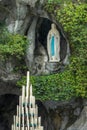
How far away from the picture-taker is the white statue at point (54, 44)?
43.0 ft

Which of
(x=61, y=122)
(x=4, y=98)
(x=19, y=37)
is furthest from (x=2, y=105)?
(x=19, y=37)

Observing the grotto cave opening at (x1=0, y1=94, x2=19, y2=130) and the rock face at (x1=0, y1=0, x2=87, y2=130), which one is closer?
the rock face at (x1=0, y1=0, x2=87, y2=130)

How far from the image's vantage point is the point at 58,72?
13.0m

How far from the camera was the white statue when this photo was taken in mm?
13094

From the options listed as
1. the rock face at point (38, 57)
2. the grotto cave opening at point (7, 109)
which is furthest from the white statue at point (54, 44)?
the grotto cave opening at point (7, 109)

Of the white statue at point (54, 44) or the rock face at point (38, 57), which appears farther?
the white statue at point (54, 44)

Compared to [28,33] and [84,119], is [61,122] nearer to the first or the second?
[84,119]

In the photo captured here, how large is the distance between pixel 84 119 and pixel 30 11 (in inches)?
157

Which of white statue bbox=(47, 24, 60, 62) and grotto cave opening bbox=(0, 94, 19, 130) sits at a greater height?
white statue bbox=(47, 24, 60, 62)

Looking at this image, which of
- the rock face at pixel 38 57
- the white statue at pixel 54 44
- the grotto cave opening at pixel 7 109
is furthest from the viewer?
the grotto cave opening at pixel 7 109

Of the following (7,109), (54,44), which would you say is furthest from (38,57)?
(7,109)

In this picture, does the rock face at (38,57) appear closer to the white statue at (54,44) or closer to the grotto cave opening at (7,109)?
the white statue at (54,44)

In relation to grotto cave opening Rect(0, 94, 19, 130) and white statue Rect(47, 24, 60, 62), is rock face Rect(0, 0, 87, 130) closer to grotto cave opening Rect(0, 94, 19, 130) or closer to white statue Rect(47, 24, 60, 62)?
white statue Rect(47, 24, 60, 62)

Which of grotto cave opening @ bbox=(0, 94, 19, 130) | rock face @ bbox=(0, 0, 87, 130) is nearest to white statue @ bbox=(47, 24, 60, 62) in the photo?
rock face @ bbox=(0, 0, 87, 130)
